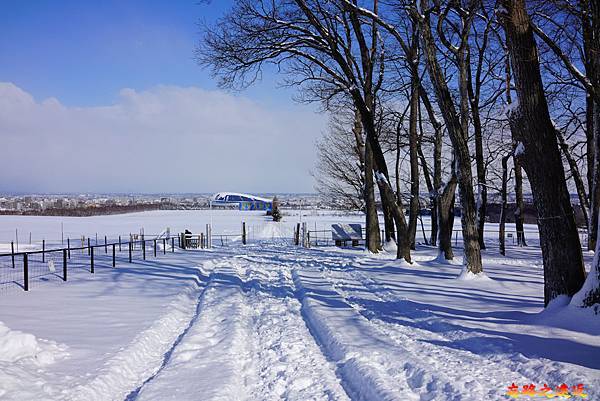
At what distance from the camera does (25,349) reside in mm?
5180

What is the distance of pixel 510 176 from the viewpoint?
82.1ft

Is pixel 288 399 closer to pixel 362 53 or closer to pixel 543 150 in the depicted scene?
pixel 543 150

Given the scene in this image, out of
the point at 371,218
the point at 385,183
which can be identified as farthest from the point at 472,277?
the point at 371,218

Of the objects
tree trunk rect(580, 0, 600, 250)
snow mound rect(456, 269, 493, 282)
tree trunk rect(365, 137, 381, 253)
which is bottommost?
snow mound rect(456, 269, 493, 282)

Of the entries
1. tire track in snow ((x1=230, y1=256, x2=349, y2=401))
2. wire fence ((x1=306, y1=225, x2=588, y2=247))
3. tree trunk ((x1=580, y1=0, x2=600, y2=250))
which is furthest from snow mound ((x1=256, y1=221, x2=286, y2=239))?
tire track in snow ((x1=230, y1=256, x2=349, y2=401))

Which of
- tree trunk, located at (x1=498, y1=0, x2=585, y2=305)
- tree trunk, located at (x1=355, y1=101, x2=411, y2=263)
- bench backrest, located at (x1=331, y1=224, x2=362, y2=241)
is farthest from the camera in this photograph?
bench backrest, located at (x1=331, y1=224, x2=362, y2=241)

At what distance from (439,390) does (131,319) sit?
16.7 ft

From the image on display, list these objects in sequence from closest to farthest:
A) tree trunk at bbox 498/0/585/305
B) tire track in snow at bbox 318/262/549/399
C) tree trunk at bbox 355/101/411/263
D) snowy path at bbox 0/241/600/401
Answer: tire track in snow at bbox 318/262/549/399, snowy path at bbox 0/241/600/401, tree trunk at bbox 498/0/585/305, tree trunk at bbox 355/101/411/263

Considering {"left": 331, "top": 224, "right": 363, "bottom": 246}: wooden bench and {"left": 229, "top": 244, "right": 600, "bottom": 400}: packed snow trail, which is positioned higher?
{"left": 229, "top": 244, "right": 600, "bottom": 400}: packed snow trail

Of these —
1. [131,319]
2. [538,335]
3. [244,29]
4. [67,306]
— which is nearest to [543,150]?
[538,335]

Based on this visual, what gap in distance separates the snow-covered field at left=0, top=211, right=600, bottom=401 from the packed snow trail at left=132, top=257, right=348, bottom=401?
0.02 meters

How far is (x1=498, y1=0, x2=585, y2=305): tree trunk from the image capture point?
6.46 m

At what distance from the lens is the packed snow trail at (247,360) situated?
171 inches

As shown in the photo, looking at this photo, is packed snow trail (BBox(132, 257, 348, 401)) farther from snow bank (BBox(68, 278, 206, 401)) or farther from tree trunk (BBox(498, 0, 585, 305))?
tree trunk (BBox(498, 0, 585, 305))
